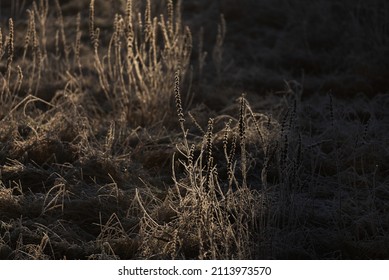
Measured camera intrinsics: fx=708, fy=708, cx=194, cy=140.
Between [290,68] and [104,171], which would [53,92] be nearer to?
[104,171]

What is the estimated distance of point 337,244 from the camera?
3.07m

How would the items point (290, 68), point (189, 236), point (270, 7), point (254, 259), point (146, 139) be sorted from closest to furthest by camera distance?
point (254, 259)
point (189, 236)
point (146, 139)
point (290, 68)
point (270, 7)

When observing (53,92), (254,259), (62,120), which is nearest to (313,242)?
(254,259)

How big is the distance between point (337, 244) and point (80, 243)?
1124 mm

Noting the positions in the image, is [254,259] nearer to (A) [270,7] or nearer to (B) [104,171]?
(B) [104,171]

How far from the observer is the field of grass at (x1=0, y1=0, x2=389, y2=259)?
2.95 metres

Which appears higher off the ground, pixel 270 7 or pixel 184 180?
pixel 270 7

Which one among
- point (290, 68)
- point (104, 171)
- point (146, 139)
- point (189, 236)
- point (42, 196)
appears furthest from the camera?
point (290, 68)

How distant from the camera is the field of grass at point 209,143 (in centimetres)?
295

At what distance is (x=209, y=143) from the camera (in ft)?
8.52

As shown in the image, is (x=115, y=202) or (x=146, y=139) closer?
(x=115, y=202)

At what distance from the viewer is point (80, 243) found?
3.13 metres

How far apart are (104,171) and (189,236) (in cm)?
89

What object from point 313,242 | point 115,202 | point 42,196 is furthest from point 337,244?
point 42,196
